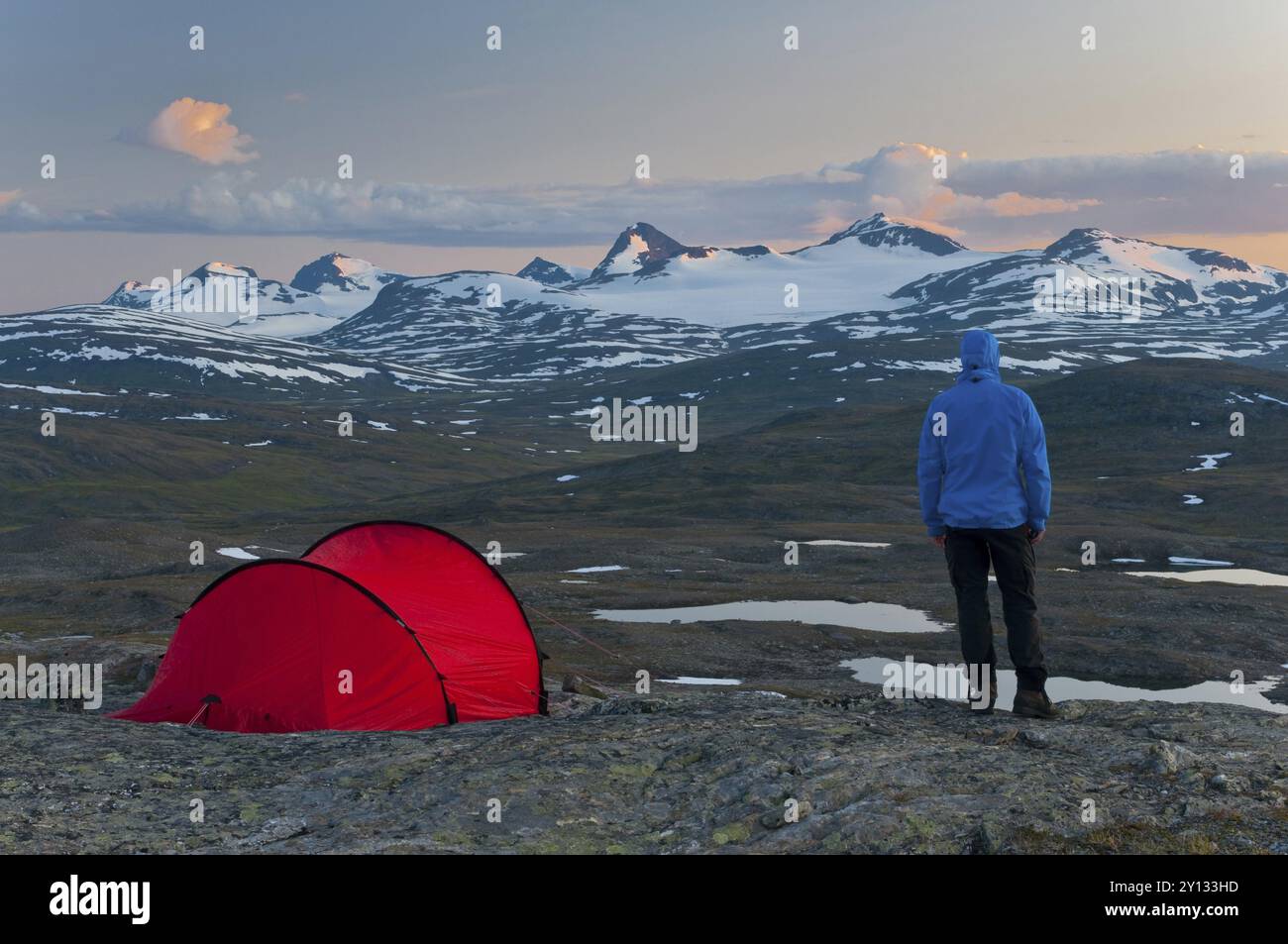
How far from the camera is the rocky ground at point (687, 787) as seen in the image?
30.9ft

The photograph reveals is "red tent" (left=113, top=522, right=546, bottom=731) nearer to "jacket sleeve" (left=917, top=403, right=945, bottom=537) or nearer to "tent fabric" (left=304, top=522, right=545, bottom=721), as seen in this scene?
"tent fabric" (left=304, top=522, right=545, bottom=721)

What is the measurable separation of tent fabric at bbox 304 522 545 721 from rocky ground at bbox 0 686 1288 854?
3903mm

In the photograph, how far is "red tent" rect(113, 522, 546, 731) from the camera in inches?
640

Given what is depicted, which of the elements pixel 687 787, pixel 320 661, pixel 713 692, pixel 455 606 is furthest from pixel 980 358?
pixel 713 692

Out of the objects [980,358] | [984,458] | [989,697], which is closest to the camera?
[984,458]

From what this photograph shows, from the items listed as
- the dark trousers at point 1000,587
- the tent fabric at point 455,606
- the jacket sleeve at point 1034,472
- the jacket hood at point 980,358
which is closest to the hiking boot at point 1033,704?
the dark trousers at point 1000,587

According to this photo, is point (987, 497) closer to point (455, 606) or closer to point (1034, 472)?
point (1034, 472)

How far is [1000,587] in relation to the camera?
12680 millimetres

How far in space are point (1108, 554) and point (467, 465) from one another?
123 metres

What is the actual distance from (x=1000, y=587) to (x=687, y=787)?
431cm

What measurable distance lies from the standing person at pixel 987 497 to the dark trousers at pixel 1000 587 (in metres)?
0.01

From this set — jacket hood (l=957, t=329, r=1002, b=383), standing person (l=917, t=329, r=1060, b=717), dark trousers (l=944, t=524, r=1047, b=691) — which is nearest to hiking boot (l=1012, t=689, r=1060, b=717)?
standing person (l=917, t=329, r=1060, b=717)

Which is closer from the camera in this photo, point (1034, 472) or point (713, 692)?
point (1034, 472)
